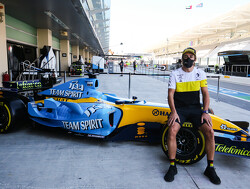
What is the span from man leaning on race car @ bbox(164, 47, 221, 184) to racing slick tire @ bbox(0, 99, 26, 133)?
3.00 meters

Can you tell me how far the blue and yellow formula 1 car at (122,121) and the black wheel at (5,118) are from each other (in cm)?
3

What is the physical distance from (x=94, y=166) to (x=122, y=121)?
2.99ft

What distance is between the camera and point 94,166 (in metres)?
2.72

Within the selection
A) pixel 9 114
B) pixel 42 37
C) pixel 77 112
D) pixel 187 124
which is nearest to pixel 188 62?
pixel 187 124

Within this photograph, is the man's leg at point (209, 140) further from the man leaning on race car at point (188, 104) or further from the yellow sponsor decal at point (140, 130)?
the yellow sponsor decal at point (140, 130)

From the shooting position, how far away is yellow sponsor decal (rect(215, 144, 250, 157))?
2.62m

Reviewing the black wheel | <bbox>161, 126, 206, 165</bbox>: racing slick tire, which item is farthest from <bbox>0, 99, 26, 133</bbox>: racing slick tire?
<bbox>161, 126, 206, 165</bbox>: racing slick tire

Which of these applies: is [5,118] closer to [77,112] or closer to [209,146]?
[77,112]

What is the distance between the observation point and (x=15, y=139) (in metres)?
3.63

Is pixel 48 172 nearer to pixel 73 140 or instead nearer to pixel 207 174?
pixel 73 140

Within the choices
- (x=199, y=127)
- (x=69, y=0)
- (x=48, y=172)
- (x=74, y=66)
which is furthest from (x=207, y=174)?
(x=74, y=66)

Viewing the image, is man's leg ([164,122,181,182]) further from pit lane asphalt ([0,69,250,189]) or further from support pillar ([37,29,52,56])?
support pillar ([37,29,52,56])

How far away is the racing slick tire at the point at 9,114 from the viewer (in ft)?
12.4

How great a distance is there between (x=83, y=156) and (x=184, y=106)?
169cm
